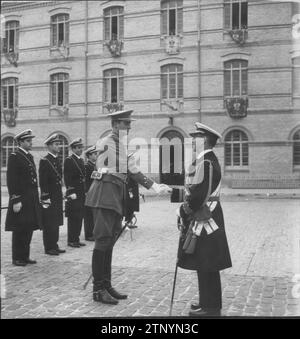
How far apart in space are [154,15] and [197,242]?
1529 centimetres

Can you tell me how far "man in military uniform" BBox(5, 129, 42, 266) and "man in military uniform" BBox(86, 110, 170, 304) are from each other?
81.0 inches

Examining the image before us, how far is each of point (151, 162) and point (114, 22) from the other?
748 centimetres

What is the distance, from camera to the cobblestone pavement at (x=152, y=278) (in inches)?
171

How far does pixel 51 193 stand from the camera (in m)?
7.07

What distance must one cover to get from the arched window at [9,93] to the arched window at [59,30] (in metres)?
2.62

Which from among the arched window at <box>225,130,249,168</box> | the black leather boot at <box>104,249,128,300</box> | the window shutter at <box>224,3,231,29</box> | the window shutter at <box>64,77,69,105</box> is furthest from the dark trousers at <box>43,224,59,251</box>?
the window shutter at <box>224,3,231,29</box>

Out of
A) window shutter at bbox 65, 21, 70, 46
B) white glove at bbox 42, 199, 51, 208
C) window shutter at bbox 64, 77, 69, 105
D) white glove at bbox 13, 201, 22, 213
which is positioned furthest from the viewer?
window shutter at bbox 64, 77, 69, 105

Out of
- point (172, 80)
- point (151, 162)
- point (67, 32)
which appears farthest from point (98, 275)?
point (172, 80)

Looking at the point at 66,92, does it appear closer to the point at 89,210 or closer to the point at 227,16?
the point at 227,16

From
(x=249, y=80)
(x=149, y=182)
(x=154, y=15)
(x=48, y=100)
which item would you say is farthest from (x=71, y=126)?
(x=149, y=182)

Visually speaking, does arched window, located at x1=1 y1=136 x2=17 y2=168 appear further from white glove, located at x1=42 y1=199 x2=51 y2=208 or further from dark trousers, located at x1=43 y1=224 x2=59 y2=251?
white glove, located at x1=42 y1=199 x2=51 y2=208

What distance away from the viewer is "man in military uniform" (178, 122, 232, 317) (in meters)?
3.99

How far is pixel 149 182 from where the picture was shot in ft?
14.7

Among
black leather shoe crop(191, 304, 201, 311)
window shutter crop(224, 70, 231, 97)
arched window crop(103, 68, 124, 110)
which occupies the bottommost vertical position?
black leather shoe crop(191, 304, 201, 311)
